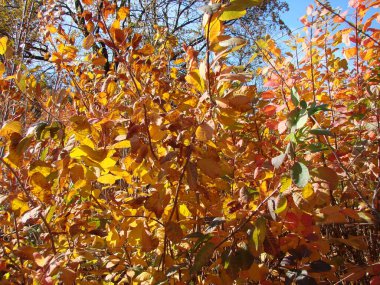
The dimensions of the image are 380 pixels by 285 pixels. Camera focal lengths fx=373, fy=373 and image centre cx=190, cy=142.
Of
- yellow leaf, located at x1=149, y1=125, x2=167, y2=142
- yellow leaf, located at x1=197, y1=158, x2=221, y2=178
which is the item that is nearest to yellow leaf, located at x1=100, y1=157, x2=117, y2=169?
yellow leaf, located at x1=149, y1=125, x2=167, y2=142

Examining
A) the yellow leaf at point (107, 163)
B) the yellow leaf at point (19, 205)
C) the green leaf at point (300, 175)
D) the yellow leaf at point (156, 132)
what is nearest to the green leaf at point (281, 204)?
the green leaf at point (300, 175)

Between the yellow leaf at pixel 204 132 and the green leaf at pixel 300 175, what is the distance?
0.66ft

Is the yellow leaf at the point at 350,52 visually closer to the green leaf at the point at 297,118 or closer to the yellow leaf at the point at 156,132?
the green leaf at the point at 297,118

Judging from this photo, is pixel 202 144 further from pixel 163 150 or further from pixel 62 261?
pixel 62 261

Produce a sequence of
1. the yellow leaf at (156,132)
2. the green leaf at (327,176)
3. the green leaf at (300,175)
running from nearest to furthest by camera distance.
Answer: the green leaf at (300,175) < the green leaf at (327,176) < the yellow leaf at (156,132)

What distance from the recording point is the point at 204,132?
0.86m

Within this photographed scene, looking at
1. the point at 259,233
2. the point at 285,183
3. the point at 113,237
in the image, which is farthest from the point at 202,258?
the point at 113,237

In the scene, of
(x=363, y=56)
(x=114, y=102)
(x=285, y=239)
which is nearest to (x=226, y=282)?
(x=285, y=239)

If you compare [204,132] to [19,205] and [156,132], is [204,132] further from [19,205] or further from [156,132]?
[19,205]

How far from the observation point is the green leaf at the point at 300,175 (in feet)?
2.33

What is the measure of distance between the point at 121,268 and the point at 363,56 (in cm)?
151

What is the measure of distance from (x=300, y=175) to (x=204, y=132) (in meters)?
0.24

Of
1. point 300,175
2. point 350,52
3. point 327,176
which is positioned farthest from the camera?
point 350,52

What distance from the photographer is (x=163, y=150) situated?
1118mm
